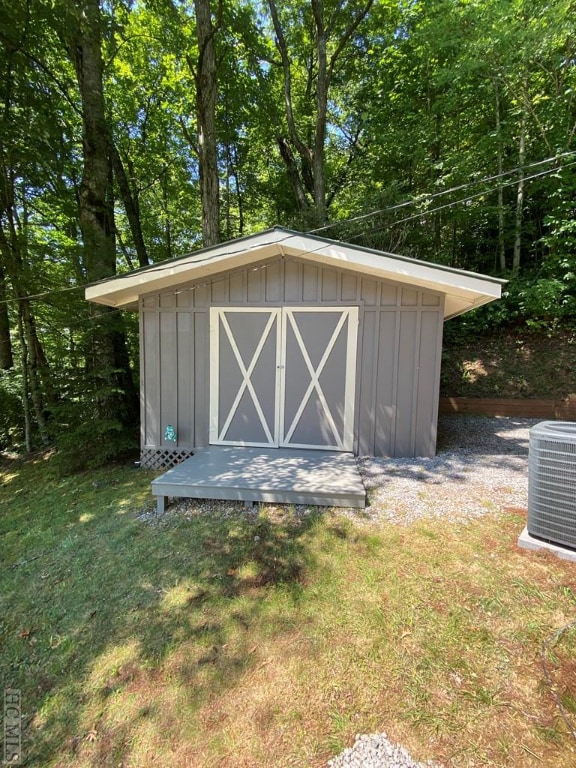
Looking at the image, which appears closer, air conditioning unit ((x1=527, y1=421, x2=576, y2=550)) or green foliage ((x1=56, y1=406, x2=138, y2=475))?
air conditioning unit ((x1=527, y1=421, x2=576, y2=550))

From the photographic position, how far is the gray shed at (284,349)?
167 inches

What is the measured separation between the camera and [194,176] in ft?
38.4

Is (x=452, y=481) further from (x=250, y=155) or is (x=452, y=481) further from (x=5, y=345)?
(x=250, y=155)

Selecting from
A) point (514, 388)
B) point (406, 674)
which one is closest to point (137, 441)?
point (406, 674)

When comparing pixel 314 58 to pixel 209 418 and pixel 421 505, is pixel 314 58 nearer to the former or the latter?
pixel 209 418

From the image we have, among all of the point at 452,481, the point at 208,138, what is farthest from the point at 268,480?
the point at 208,138

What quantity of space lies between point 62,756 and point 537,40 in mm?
12188

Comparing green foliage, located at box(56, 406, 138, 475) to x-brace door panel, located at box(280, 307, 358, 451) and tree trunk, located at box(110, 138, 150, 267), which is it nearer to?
x-brace door panel, located at box(280, 307, 358, 451)

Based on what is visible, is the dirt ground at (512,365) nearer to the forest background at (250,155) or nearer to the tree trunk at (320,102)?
the forest background at (250,155)

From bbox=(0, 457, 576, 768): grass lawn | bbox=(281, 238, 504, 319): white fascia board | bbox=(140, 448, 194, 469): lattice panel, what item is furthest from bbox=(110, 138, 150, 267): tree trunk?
bbox=(0, 457, 576, 768): grass lawn

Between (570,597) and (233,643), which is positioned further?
(570,597)

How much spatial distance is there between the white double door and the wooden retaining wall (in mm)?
3968

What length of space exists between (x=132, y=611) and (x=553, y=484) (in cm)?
291

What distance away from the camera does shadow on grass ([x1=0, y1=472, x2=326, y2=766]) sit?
1.60m
